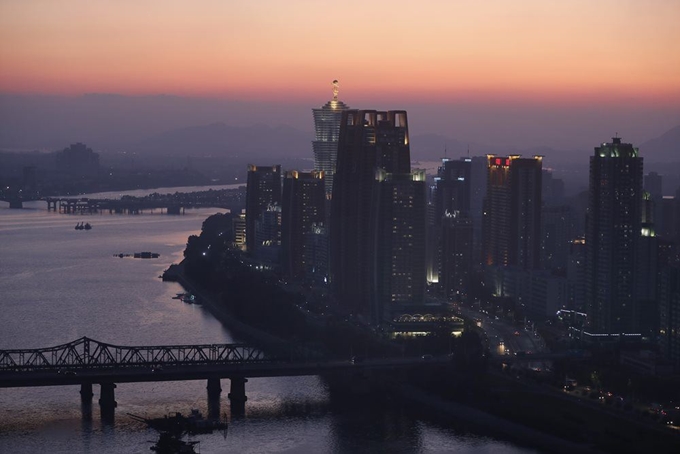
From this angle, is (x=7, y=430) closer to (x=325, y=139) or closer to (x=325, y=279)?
(x=325, y=279)

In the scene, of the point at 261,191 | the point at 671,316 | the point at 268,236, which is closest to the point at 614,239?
the point at 671,316

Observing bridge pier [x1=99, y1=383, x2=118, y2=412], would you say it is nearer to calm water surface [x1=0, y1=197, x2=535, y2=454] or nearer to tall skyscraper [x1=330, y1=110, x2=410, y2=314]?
calm water surface [x1=0, y1=197, x2=535, y2=454]

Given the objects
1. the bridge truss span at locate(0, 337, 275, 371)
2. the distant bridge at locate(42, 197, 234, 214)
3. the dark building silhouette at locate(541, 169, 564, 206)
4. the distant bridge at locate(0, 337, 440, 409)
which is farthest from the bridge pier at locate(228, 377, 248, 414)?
the distant bridge at locate(42, 197, 234, 214)

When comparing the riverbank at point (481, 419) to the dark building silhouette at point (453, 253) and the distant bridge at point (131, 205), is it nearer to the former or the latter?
the dark building silhouette at point (453, 253)

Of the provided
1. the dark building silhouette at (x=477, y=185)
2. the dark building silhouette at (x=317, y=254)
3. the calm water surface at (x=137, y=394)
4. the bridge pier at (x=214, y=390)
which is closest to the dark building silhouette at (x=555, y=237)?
the dark building silhouette at (x=317, y=254)

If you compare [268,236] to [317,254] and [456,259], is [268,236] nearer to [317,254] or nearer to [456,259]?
[317,254]

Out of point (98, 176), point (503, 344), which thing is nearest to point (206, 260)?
point (503, 344)
